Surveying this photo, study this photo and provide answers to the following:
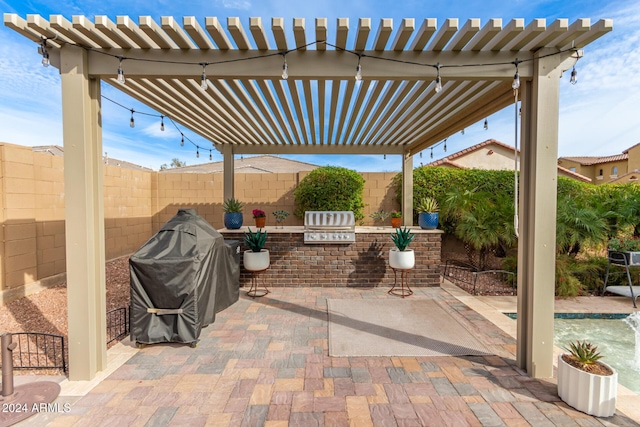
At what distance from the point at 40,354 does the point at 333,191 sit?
19.5ft

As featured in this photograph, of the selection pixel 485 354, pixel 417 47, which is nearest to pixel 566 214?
pixel 485 354

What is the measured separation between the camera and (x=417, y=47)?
102 inches

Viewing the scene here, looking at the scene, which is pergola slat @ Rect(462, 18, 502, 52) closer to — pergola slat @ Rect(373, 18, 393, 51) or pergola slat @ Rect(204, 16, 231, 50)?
pergola slat @ Rect(373, 18, 393, 51)

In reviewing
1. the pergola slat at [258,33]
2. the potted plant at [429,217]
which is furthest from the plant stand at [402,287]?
the pergola slat at [258,33]

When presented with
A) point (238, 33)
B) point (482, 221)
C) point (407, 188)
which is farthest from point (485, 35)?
point (407, 188)

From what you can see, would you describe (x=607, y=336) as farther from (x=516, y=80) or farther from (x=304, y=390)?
(x=304, y=390)

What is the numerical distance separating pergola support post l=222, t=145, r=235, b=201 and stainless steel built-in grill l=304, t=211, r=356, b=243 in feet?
7.10

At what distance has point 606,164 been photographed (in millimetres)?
25188

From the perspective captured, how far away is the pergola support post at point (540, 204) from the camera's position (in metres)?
2.56

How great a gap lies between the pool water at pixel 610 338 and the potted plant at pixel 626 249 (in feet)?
4.02

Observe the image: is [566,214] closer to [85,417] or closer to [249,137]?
[249,137]

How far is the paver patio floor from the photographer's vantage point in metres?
2.05

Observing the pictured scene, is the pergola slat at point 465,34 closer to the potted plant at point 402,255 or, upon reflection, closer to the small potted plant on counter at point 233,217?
the potted plant at point 402,255

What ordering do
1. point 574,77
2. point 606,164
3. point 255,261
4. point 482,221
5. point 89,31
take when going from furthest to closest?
point 606,164 → point 482,221 → point 255,261 → point 574,77 → point 89,31
